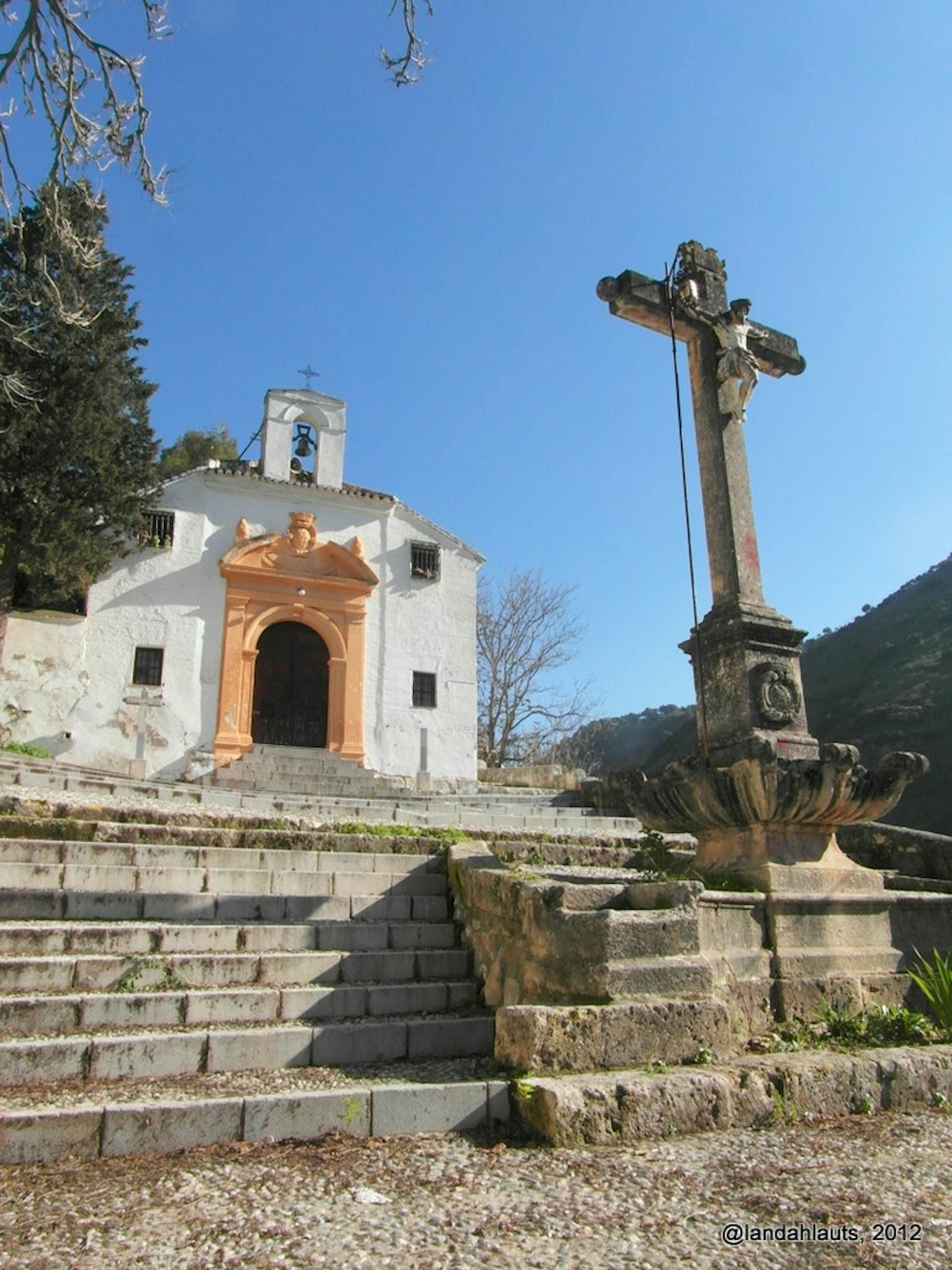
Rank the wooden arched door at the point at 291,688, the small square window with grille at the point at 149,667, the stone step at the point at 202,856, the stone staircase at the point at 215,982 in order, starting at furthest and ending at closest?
1. the wooden arched door at the point at 291,688
2. the small square window with grille at the point at 149,667
3. the stone step at the point at 202,856
4. the stone staircase at the point at 215,982

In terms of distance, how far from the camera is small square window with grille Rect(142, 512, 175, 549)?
59.9ft

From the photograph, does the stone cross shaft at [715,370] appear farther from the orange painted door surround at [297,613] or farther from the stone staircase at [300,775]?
the orange painted door surround at [297,613]

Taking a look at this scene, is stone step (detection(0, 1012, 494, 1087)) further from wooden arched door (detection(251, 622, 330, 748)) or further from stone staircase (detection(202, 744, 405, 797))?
wooden arched door (detection(251, 622, 330, 748))

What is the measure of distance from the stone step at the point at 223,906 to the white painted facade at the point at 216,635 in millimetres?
12477

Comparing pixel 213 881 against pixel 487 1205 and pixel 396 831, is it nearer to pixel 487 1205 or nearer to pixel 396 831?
pixel 396 831

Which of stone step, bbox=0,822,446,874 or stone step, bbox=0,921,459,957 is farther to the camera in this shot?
stone step, bbox=0,822,446,874

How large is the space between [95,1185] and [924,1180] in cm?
267

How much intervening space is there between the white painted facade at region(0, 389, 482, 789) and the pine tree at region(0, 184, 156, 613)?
2.78 ft

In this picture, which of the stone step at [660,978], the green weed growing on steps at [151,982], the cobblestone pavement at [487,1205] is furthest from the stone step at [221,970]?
the stone step at [660,978]

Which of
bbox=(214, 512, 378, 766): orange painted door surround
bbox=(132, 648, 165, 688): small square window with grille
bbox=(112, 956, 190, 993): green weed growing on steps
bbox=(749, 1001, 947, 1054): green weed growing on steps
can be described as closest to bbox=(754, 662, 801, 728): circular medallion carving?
bbox=(749, 1001, 947, 1054): green weed growing on steps

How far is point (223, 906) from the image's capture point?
5.26 meters

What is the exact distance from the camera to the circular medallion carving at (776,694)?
5.26 m

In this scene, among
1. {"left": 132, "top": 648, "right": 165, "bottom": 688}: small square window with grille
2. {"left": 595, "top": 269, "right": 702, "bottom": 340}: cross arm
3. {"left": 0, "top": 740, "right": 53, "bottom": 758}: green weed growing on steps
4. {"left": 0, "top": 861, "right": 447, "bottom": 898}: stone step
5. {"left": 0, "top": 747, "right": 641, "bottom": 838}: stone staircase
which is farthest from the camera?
{"left": 132, "top": 648, "right": 165, "bottom": 688}: small square window with grille

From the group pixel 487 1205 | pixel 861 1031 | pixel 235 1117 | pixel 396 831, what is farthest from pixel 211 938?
pixel 861 1031
